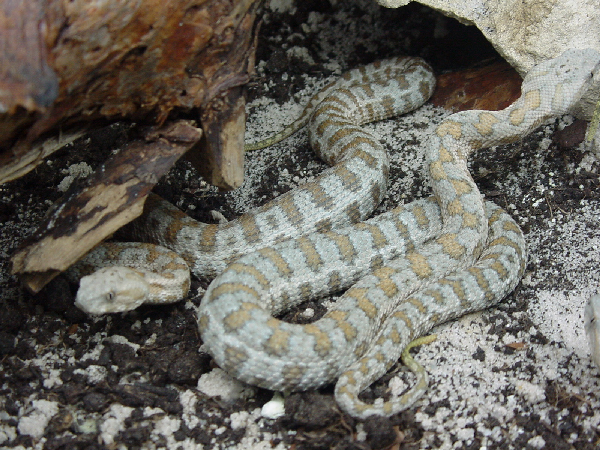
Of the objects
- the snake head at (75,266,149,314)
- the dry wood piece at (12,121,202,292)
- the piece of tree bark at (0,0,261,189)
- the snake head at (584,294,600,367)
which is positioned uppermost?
the piece of tree bark at (0,0,261,189)

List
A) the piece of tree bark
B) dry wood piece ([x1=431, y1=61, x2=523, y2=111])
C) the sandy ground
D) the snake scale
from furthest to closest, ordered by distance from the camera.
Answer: dry wood piece ([x1=431, y1=61, x2=523, y2=111]), the snake scale, the sandy ground, the piece of tree bark

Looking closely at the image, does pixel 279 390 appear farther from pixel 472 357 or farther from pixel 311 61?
pixel 311 61

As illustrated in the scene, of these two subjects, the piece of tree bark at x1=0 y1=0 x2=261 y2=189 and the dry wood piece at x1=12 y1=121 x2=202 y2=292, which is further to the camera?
the dry wood piece at x1=12 y1=121 x2=202 y2=292

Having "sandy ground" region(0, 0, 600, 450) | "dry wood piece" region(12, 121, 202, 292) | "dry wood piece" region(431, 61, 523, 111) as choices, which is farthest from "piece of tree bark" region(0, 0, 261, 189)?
"dry wood piece" region(431, 61, 523, 111)

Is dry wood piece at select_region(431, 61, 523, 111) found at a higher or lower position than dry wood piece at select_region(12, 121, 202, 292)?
lower

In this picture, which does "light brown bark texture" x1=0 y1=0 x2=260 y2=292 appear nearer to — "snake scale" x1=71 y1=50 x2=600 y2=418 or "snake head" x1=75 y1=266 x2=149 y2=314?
"snake head" x1=75 y1=266 x2=149 y2=314

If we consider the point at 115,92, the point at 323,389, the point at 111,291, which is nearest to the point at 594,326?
the point at 323,389

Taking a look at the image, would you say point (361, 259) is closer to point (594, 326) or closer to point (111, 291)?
point (594, 326)

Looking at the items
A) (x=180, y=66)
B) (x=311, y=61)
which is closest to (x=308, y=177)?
(x=311, y=61)
